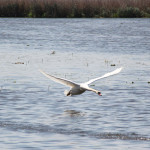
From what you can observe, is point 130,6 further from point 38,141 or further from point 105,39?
point 38,141

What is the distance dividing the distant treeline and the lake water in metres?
22.7

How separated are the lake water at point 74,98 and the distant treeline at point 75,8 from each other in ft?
74.6

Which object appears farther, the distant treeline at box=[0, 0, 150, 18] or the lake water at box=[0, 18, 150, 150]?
the distant treeline at box=[0, 0, 150, 18]

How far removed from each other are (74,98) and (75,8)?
137ft

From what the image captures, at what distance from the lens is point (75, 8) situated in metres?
56.6

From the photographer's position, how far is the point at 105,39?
35.8 metres

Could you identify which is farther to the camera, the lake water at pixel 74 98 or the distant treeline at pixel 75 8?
the distant treeline at pixel 75 8

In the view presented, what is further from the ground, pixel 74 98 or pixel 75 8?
pixel 74 98

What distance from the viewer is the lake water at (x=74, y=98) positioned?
10484 mm

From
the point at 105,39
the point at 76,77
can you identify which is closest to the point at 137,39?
the point at 105,39

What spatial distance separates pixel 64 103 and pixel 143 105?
6.48 feet

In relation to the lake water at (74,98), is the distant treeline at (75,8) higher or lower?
lower

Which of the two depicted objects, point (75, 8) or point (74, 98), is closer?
point (74, 98)

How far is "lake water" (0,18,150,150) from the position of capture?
10484 mm
